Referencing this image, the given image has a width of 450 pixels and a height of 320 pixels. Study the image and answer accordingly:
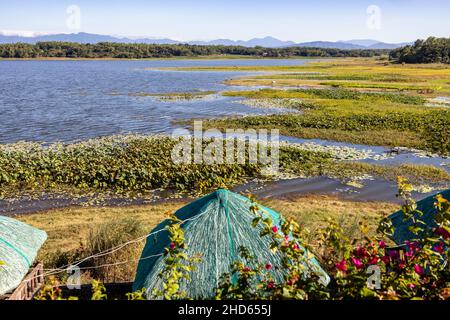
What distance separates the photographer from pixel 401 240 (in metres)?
8.88

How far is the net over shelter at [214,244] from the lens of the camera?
288 inches

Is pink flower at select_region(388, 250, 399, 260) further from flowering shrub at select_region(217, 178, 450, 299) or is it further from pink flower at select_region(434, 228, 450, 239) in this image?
pink flower at select_region(434, 228, 450, 239)

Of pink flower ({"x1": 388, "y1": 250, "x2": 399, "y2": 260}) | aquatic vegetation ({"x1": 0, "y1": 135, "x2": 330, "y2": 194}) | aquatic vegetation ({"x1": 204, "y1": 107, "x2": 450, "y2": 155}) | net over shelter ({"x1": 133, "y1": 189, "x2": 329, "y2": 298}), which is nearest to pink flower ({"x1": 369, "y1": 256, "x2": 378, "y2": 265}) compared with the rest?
pink flower ({"x1": 388, "y1": 250, "x2": 399, "y2": 260})

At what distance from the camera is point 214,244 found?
7.60 metres

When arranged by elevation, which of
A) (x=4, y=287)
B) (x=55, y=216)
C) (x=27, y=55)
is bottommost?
(x=55, y=216)

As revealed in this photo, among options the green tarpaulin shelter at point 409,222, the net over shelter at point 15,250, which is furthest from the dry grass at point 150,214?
the green tarpaulin shelter at point 409,222

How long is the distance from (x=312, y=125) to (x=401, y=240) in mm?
25068

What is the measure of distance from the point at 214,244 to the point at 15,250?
430 cm

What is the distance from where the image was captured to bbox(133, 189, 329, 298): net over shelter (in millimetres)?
7312

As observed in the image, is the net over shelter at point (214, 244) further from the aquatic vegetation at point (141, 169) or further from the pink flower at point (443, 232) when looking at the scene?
the aquatic vegetation at point (141, 169)
